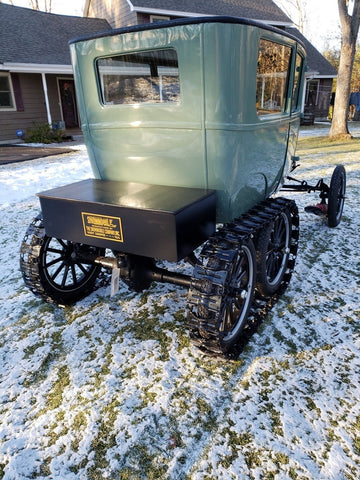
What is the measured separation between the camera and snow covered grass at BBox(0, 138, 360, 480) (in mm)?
1844

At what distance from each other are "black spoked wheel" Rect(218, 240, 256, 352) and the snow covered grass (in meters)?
0.19

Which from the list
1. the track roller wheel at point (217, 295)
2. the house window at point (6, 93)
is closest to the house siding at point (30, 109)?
the house window at point (6, 93)

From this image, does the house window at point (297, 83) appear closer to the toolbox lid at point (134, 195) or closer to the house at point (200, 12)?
the toolbox lid at point (134, 195)

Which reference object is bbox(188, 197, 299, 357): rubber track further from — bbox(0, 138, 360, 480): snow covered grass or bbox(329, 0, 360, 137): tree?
bbox(329, 0, 360, 137): tree

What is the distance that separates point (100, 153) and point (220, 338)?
1755mm

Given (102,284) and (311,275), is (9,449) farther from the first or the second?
(311,275)

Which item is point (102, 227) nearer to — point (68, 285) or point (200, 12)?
point (68, 285)

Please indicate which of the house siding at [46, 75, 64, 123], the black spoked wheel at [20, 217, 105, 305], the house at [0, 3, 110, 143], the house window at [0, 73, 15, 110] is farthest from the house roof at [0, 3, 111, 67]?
the black spoked wheel at [20, 217, 105, 305]

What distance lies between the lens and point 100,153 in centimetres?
295

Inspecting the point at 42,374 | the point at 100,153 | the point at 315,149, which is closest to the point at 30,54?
the point at 315,149

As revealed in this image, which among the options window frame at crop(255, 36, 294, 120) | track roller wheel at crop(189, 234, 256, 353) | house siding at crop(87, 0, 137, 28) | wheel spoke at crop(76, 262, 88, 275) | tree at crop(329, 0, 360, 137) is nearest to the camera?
track roller wheel at crop(189, 234, 256, 353)

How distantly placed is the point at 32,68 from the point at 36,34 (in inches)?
124

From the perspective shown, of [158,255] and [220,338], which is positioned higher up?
[158,255]

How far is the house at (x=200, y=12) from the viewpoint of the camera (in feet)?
51.5
